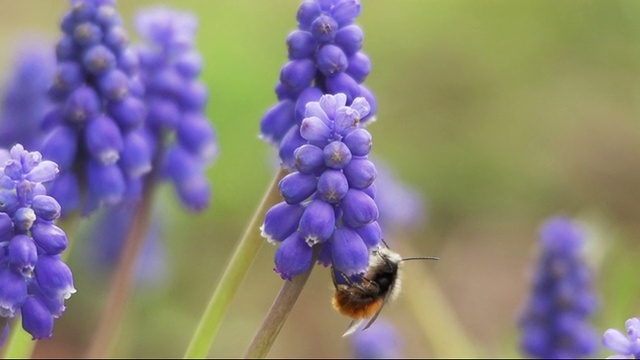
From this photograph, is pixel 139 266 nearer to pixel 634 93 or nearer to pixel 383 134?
pixel 383 134

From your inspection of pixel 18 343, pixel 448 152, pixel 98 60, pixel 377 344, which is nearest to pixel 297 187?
pixel 98 60

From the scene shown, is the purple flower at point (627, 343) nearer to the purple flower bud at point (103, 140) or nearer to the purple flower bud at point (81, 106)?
the purple flower bud at point (103, 140)

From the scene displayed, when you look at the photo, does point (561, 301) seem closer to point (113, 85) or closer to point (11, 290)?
point (113, 85)

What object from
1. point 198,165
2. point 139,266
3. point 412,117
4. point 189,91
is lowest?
point 139,266

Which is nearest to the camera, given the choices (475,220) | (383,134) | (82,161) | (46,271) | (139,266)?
(46,271)

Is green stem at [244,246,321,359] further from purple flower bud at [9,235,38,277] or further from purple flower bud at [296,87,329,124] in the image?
purple flower bud at [9,235,38,277]

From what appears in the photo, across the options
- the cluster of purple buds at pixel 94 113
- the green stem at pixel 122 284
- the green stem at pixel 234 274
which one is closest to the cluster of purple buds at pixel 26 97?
the green stem at pixel 122 284

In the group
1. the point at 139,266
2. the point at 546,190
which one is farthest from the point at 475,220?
the point at 139,266
